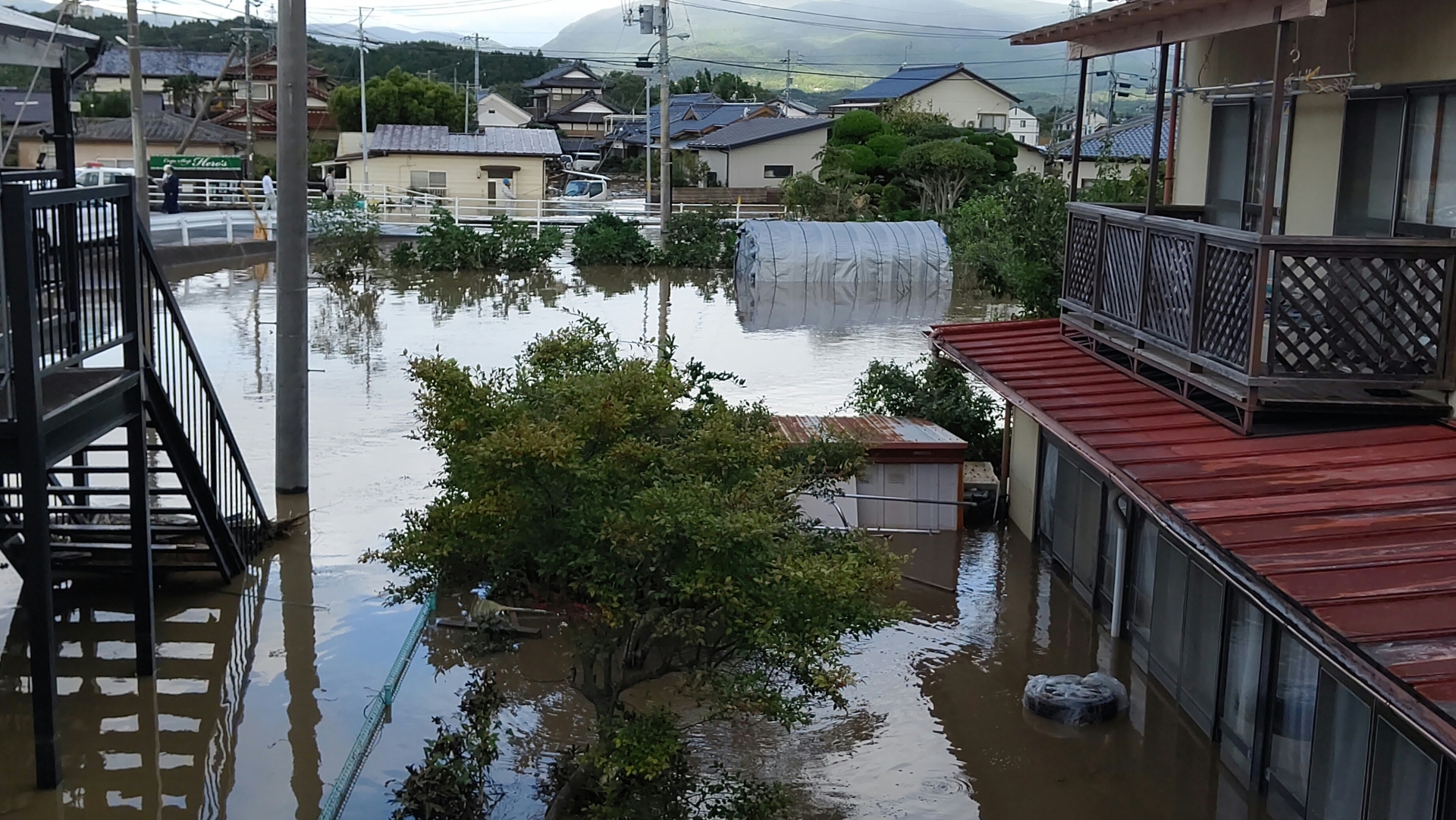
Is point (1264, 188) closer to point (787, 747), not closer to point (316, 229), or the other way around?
point (787, 747)

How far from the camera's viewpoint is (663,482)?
630 centimetres

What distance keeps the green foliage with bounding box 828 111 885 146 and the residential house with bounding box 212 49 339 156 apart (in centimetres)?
2845

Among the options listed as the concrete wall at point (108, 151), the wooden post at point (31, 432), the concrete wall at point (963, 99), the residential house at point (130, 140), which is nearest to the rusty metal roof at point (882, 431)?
the wooden post at point (31, 432)

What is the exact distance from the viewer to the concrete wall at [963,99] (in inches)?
2766

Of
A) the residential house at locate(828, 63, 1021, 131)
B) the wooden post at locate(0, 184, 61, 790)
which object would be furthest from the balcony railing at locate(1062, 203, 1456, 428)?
the residential house at locate(828, 63, 1021, 131)

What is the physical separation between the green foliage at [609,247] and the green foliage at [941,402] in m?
23.1

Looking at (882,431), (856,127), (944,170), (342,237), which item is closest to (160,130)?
(342,237)

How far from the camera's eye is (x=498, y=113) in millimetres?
Result: 86812

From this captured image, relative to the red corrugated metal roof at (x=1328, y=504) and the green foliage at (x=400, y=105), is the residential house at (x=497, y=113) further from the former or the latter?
the red corrugated metal roof at (x=1328, y=504)

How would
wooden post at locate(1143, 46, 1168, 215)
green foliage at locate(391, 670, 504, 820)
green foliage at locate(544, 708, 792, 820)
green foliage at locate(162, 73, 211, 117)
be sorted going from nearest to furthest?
green foliage at locate(544, 708, 792, 820) < green foliage at locate(391, 670, 504, 820) < wooden post at locate(1143, 46, 1168, 215) < green foliage at locate(162, 73, 211, 117)

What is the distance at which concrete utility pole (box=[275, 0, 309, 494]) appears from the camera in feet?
44.9

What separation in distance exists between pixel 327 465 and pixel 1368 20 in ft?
37.7

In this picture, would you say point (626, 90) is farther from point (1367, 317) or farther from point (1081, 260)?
point (1367, 317)

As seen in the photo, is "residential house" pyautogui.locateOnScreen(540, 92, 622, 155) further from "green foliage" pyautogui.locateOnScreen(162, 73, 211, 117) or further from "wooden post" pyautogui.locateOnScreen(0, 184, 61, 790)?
"wooden post" pyautogui.locateOnScreen(0, 184, 61, 790)
